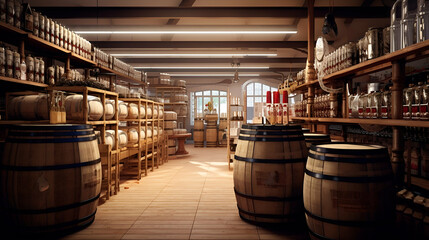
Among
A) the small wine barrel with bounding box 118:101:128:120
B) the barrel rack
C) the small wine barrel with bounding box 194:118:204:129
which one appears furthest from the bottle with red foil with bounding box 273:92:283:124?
the small wine barrel with bounding box 194:118:204:129

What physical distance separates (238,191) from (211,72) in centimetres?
1054

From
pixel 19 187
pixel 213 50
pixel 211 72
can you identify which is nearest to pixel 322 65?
pixel 19 187

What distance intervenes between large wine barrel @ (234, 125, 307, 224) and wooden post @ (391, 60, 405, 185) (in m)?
0.63

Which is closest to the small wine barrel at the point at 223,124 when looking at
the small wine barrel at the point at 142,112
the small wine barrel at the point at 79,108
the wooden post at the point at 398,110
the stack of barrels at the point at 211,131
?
the stack of barrels at the point at 211,131

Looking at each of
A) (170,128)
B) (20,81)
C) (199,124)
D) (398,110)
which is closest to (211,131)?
(199,124)

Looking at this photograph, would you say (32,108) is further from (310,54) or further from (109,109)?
(310,54)

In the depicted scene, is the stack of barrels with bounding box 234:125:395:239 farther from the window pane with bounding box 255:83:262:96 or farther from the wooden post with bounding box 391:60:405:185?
the window pane with bounding box 255:83:262:96

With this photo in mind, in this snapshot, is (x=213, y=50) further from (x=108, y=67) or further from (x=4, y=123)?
(x=4, y=123)

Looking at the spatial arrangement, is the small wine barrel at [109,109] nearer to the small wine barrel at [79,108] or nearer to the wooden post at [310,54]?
the small wine barrel at [79,108]

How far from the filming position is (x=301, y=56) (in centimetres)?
1060

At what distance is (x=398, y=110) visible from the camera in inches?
73.9

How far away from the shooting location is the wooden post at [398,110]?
188 centimetres

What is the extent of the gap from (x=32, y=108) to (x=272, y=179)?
2.91 metres

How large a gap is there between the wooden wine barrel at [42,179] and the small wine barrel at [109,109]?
152 cm
